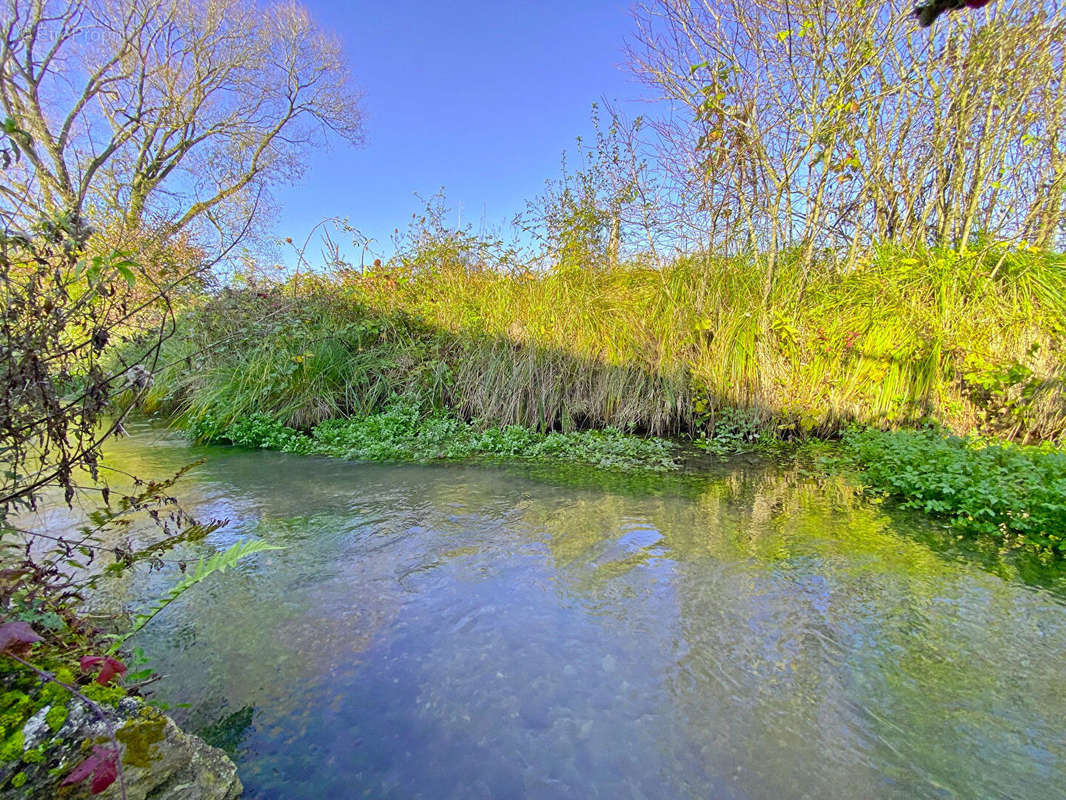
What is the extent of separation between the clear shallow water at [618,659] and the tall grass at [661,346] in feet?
8.08

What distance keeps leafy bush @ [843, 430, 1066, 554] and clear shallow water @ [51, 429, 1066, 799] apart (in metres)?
0.34

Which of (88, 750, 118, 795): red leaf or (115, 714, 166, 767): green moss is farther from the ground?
(88, 750, 118, 795): red leaf

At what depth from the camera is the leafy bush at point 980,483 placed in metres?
3.10

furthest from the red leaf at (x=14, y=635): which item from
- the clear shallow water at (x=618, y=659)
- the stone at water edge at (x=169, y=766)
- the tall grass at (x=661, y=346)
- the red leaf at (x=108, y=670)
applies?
the tall grass at (x=661, y=346)

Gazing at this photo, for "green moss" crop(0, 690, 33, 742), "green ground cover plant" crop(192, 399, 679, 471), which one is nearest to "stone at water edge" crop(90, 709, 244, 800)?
"green moss" crop(0, 690, 33, 742)

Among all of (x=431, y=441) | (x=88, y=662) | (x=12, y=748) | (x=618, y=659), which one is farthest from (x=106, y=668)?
(x=431, y=441)

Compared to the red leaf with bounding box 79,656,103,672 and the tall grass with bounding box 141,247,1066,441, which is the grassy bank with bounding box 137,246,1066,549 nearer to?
the tall grass with bounding box 141,247,1066,441

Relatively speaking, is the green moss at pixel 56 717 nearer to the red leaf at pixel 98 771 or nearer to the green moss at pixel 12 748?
the green moss at pixel 12 748

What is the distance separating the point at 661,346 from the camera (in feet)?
20.1

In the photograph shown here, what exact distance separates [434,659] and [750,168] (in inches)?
252

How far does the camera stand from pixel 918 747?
5.34 ft

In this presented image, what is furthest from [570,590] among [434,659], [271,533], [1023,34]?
[1023,34]

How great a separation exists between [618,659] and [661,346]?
454cm

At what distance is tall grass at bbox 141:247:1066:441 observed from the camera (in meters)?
5.18
